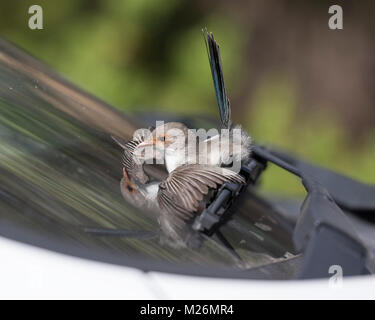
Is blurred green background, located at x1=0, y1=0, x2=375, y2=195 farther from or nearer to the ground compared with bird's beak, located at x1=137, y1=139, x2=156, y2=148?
farther from the ground

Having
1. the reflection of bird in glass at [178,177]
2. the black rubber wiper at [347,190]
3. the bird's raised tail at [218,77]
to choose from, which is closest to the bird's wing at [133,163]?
the reflection of bird in glass at [178,177]

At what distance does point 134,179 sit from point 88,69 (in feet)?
7.21

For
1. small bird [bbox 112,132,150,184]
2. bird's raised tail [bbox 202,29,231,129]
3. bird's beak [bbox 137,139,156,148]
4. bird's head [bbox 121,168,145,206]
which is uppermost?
bird's raised tail [bbox 202,29,231,129]

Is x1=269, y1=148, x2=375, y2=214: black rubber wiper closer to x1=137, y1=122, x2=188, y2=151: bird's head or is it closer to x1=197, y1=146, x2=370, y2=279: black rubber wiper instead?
x1=197, y1=146, x2=370, y2=279: black rubber wiper

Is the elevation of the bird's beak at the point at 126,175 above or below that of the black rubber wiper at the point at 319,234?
above

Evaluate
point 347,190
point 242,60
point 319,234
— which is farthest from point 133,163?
point 242,60

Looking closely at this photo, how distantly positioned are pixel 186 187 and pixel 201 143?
0.22 ft

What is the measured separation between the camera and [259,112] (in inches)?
123

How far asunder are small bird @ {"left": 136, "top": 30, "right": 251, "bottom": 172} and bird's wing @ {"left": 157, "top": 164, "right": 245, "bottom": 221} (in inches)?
0.4

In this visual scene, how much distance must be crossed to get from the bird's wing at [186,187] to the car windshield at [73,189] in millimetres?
46

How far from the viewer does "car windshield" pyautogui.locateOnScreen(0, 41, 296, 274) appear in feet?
2.53

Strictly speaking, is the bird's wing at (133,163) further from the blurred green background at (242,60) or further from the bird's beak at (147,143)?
the blurred green background at (242,60)

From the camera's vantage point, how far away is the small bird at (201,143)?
2.54 feet

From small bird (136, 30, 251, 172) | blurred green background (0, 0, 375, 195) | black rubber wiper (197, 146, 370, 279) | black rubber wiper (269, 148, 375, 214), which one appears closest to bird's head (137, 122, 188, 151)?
small bird (136, 30, 251, 172)
